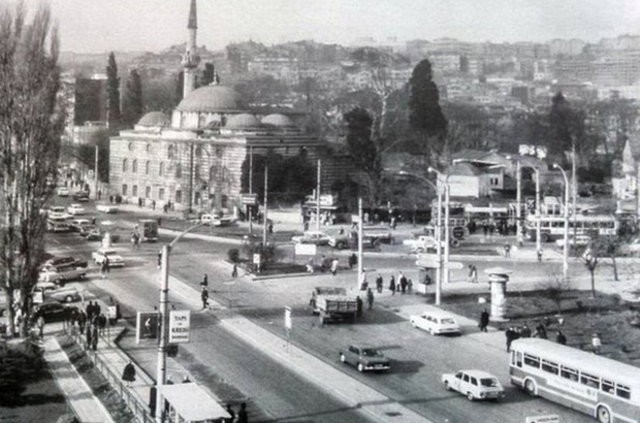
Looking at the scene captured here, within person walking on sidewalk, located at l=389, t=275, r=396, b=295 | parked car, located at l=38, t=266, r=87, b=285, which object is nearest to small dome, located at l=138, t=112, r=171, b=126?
parked car, located at l=38, t=266, r=87, b=285

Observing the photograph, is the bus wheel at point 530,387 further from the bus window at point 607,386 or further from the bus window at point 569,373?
the bus window at point 607,386

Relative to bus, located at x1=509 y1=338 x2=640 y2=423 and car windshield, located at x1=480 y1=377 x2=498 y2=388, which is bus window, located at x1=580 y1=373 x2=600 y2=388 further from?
car windshield, located at x1=480 y1=377 x2=498 y2=388

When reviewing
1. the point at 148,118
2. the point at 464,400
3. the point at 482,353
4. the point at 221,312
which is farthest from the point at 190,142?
the point at 464,400

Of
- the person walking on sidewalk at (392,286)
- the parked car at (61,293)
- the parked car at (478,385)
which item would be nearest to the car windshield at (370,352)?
the parked car at (478,385)

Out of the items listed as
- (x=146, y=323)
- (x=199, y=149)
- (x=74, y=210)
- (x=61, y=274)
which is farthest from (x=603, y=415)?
(x=199, y=149)

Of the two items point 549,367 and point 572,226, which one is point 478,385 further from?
point 572,226

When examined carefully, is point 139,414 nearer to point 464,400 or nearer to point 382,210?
point 464,400

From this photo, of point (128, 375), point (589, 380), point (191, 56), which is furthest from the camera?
point (191, 56)
